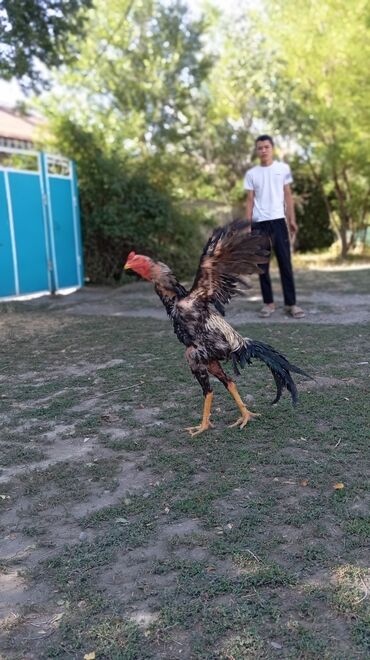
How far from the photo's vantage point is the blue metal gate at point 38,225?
1091cm

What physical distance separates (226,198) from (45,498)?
63.0 ft

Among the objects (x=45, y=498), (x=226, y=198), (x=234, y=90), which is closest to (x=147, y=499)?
(x=45, y=498)

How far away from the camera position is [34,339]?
7.67 metres

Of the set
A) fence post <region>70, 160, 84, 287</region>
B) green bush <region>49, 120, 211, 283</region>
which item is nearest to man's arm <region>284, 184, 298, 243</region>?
green bush <region>49, 120, 211, 283</region>

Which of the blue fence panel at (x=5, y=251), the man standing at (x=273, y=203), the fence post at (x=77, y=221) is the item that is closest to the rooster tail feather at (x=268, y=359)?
the man standing at (x=273, y=203)

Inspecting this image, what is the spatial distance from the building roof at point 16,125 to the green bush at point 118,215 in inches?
216

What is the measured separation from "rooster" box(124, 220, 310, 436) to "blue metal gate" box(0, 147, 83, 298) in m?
7.38

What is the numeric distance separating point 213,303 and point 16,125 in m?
20.5

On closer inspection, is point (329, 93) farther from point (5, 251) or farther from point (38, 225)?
point (5, 251)

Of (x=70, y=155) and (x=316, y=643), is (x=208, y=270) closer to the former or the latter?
(x=316, y=643)

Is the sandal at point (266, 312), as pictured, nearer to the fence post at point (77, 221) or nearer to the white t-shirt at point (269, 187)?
the white t-shirt at point (269, 187)

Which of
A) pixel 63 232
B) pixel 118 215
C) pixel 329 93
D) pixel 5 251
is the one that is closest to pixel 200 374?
pixel 5 251

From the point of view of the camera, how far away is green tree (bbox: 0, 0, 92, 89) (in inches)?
433

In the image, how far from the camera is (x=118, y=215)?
12.8 metres
